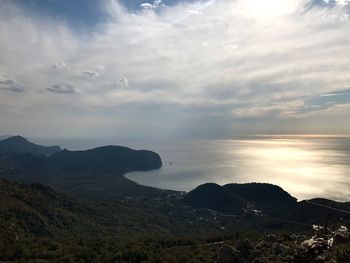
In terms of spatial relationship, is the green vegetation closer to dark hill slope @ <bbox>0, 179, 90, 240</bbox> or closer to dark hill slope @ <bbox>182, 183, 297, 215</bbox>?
dark hill slope @ <bbox>0, 179, 90, 240</bbox>

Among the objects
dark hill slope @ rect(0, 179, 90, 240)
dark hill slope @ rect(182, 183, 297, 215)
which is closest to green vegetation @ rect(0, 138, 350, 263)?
dark hill slope @ rect(0, 179, 90, 240)

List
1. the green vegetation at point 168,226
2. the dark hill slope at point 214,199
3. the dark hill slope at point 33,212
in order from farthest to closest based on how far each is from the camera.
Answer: the dark hill slope at point 214,199 → the dark hill slope at point 33,212 → the green vegetation at point 168,226

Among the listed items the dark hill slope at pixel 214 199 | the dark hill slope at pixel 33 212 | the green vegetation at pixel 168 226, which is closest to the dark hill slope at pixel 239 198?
the dark hill slope at pixel 214 199

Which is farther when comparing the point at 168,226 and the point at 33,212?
the point at 168,226

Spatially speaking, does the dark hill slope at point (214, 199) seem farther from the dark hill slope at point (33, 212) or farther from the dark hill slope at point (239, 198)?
the dark hill slope at point (33, 212)

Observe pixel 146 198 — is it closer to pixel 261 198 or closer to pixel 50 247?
pixel 261 198

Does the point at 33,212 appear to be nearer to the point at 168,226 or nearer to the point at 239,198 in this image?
the point at 168,226

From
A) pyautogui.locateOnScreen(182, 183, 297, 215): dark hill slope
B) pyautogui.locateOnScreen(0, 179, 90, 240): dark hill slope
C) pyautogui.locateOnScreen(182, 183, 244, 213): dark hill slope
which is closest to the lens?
pyautogui.locateOnScreen(0, 179, 90, 240): dark hill slope

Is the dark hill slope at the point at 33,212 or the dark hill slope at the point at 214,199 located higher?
the dark hill slope at the point at 33,212

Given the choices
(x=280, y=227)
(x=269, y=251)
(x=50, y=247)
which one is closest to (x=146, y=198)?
(x=280, y=227)

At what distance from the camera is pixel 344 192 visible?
6821 inches

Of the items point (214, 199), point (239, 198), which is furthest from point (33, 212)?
point (239, 198)

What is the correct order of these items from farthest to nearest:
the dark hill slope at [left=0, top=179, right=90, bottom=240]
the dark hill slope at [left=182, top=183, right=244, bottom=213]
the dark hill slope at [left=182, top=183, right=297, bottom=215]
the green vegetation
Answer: the dark hill slope at [left=182, top=183, right=244, bottom=213], the dark hill slope at [left=182, top=183, right=297, bottom=215], the dark hill slope at [left=0, top=179, right=90, bottom=240], the green vegetation

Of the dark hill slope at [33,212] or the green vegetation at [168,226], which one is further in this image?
the dark hill slope at [33,212]
